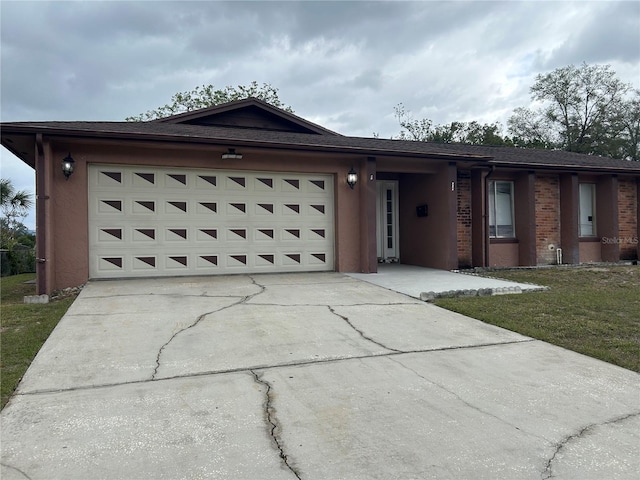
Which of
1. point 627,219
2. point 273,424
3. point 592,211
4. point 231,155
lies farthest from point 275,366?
point 627,219

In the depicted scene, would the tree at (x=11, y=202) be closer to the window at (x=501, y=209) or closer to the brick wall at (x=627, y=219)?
the window at (x=501, y=209)

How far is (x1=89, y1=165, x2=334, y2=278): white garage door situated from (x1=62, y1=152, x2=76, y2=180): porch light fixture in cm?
44

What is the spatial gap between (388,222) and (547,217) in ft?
15.1

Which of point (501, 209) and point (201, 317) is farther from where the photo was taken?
point (501, 209)

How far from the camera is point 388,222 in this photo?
12.8 meters

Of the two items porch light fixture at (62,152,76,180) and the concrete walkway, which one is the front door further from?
porch light fixture at (62,152,76,180)

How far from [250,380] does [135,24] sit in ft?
33.6

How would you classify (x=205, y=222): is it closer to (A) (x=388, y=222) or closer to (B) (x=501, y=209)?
(A) (x=388, y=222)

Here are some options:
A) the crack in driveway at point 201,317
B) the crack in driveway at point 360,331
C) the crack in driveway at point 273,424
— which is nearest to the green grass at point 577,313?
the crack in driveway at point 360,331

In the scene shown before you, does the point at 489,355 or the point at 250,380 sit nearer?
the point at 250,380

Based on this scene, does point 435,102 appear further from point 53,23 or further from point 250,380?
point 250,380

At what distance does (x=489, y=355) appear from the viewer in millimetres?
4332

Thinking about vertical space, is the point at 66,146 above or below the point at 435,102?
below

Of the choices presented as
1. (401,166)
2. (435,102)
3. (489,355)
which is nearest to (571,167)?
(401,166)
